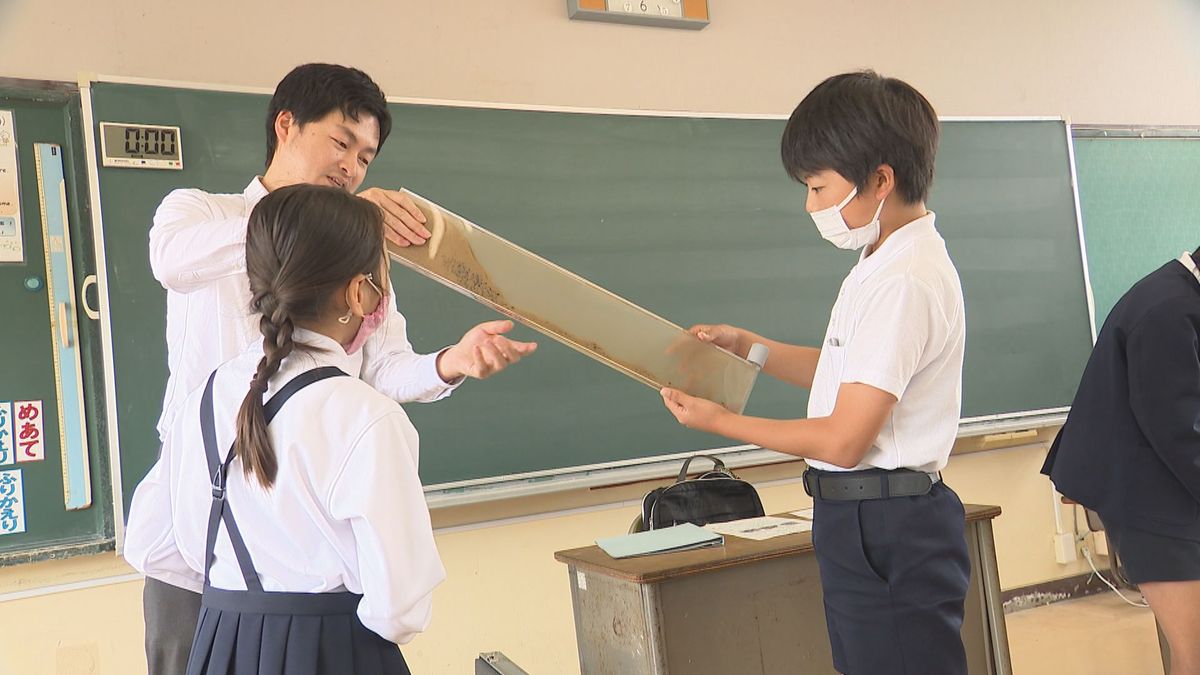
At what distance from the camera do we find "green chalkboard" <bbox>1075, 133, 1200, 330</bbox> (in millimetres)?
4234

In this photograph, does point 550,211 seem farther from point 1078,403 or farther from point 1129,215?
point 1129,215

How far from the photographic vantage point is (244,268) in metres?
1.46

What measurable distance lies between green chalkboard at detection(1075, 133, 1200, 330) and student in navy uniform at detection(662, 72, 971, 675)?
3155 millimetres

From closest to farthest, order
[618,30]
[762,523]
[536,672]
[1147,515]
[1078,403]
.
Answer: [1147,515], [1078,403], [762,523], [536,672], [618,30]

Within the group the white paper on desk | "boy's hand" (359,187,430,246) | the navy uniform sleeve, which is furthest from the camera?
the white paper on desk

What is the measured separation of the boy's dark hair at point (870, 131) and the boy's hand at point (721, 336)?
A: 0.47 meters

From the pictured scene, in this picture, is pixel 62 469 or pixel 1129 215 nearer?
pixel 62 469

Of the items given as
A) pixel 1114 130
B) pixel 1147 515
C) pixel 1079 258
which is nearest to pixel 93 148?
pixel 1147 515

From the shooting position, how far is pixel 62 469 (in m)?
2.56

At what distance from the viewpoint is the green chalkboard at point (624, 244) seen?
2.66m

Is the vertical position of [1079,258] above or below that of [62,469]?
above

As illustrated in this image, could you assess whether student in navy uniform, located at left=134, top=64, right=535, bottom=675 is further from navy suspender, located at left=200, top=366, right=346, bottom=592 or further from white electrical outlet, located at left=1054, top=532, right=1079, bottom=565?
white electrical outlet, located at left=1054, top=532, right=1079, bottom=565

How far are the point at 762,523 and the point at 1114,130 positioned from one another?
311 centimetres

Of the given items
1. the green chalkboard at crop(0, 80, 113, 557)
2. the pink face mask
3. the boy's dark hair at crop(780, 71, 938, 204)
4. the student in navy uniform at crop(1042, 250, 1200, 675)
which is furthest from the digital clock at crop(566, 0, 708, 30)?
the pink face mask
